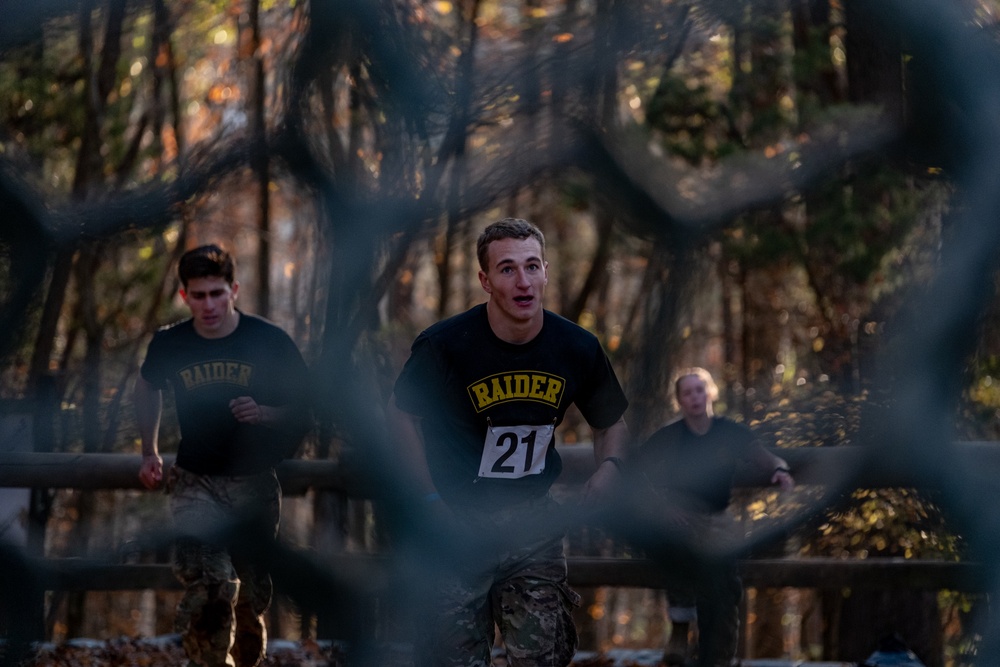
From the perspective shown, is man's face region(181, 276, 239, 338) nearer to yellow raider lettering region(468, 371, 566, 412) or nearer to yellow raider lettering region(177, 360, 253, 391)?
yellow raider lettering region(177, 360, 253, 391)

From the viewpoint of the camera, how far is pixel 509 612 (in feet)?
5.02

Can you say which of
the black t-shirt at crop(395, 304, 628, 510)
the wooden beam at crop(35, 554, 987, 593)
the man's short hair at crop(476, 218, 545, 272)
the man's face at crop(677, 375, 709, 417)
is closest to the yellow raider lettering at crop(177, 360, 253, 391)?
the wooden beam at crop(35, 554, 987, 593)

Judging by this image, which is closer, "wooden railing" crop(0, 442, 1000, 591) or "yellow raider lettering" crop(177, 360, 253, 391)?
"wooden railing" crop(0, 442, 1000, 591)

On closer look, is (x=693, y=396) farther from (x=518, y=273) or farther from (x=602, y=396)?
(x=518, y=273)

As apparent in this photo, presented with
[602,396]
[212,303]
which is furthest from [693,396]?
[212,303]

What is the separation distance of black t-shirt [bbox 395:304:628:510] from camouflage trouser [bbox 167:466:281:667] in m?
0.37

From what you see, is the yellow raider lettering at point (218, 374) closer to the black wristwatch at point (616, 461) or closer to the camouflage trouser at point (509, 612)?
the camouflage trouser at point (509, 612)

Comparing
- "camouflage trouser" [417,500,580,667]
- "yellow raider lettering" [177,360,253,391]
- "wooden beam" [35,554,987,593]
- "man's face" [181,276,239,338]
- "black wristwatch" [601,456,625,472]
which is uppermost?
"man's face" [181,276,239,338]

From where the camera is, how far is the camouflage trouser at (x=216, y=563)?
6.19ft

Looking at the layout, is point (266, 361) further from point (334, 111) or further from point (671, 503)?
point (671, 503)

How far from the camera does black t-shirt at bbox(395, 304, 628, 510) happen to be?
1520mm

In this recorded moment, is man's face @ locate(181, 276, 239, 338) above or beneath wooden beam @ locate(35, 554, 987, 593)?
above

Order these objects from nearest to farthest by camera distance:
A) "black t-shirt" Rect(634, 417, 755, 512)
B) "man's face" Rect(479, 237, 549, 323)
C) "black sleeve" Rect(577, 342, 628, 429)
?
"man's face" Rect(479, 237, 549, 323)
"black sleeve" Rect(577, 342, 628, 429)
"black t-shirt" Rect(634, 417, 755, 512)

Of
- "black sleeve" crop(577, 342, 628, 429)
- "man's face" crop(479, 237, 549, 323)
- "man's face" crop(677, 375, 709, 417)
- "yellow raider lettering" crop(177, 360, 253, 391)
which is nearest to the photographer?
"man's face" crop(479, 237, 549, 323)
